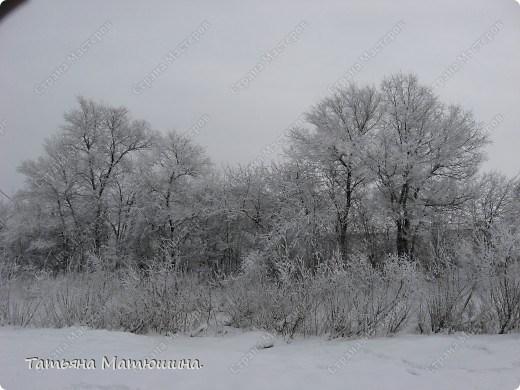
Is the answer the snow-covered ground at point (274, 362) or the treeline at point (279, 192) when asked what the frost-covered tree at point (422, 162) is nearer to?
the treeline at point (279, 192)

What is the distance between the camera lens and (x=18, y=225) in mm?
28125

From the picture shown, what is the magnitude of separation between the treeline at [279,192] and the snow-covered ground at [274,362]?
29.3ft

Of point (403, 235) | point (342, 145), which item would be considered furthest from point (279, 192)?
point (403, 235)

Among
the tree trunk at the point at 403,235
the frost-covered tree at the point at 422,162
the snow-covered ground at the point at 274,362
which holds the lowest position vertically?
the snow-covered ground at the point at 274,362

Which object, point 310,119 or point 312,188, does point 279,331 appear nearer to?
point 312,188

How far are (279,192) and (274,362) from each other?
18812 mm

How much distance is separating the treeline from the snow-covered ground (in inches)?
352

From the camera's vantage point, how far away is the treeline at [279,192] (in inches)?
848

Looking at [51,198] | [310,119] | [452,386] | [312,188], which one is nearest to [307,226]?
[312,188]

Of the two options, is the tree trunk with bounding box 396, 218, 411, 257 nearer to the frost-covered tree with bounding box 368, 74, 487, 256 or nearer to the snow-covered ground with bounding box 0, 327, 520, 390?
the frost-covered tree with bounding box 368, 74, 487, 256

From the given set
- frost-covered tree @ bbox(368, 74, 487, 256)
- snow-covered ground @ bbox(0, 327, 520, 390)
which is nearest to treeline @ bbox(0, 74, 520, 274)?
frost-covered tree @ bbox(368, 74, 487, 256)

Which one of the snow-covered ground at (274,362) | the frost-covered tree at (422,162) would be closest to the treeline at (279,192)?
the frost-covered tree at (422,162)

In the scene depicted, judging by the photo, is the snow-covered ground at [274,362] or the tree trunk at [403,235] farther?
the tree trunk at [403,235]

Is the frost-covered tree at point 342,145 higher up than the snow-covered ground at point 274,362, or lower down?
higher up
